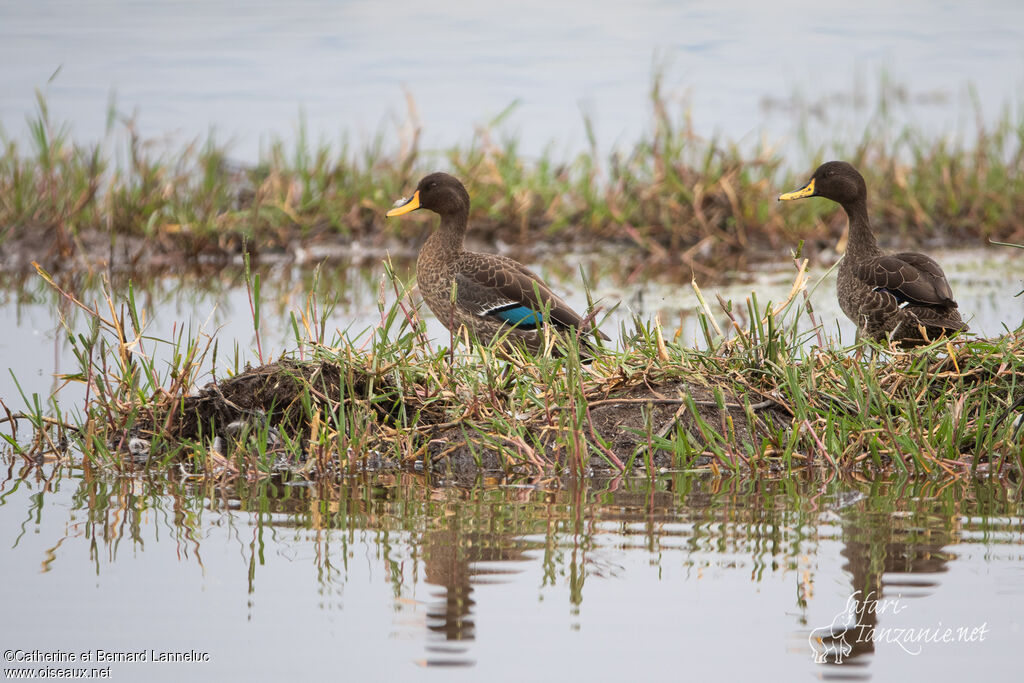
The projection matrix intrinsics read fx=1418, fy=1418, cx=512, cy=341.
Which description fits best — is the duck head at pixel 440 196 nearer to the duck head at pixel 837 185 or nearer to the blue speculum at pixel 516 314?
the blue speculum at pixel 516 314

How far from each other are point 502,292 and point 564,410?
209 cm

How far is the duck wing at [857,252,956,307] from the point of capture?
6930mm

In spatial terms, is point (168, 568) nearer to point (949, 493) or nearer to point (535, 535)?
point (535, 535)

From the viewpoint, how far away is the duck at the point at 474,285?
24.6ft

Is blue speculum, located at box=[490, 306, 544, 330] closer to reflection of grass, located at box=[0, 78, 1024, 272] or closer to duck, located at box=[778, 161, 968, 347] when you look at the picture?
duck, located at box=[778, 161, 968, 347]

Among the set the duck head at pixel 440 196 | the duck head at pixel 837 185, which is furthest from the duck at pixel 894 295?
the duck head at pixel 440 196

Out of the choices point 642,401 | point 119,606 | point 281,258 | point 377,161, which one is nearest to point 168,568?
point 119,606

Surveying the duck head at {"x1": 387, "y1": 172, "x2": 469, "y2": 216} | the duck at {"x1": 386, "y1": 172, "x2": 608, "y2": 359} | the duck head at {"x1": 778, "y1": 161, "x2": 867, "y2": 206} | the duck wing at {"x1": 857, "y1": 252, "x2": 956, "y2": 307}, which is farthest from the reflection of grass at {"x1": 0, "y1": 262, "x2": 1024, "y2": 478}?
the duck head at {"x1": 387, "y1": 172, "x2": 469, "y2": 216}

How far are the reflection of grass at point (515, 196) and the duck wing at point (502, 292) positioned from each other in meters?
4.86

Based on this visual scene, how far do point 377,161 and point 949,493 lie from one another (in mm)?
9488

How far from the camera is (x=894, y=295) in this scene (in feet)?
23.4

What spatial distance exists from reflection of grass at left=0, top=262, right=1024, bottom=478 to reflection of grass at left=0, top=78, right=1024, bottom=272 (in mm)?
6055

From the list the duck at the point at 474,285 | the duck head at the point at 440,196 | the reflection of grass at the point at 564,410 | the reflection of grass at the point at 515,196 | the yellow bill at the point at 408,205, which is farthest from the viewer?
the reflection of grass at the point at 515,196

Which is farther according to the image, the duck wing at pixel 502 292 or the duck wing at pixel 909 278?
the duck wing at pixel 502 292
